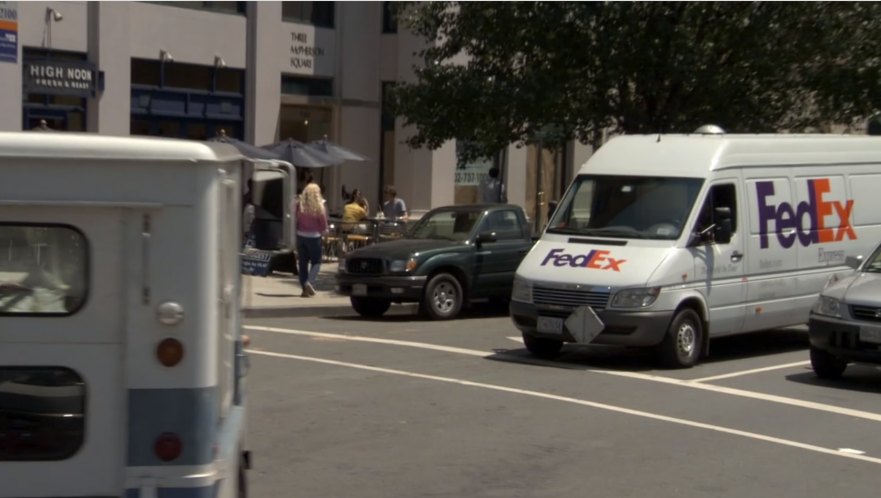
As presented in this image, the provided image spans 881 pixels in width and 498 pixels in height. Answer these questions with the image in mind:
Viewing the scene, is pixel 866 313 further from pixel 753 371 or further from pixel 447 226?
pixel 447 226

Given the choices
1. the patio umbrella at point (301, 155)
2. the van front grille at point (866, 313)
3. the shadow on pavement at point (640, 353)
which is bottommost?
the shadow on pavement at point (640, 353)

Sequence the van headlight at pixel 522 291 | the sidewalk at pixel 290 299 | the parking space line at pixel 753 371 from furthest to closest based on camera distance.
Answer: the sidewalk at pixel 290 299, the van headlight at pixel 522 291, the parking space line at pixel 753 371

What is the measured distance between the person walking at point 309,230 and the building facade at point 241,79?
556cm

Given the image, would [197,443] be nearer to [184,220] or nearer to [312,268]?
[184,220]

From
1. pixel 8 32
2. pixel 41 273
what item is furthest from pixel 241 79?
pixel 41 273

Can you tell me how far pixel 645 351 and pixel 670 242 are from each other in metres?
1.63

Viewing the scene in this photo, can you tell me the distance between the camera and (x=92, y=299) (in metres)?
4.75

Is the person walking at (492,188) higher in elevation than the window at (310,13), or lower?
lower

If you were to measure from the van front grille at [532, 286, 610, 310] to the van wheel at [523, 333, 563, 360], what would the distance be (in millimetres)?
708

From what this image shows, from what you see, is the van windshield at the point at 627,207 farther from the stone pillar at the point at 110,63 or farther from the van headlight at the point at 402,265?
the stone pillar at the point at 110,63

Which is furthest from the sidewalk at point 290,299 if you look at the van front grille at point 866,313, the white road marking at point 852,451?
the white road marking at point 852,451

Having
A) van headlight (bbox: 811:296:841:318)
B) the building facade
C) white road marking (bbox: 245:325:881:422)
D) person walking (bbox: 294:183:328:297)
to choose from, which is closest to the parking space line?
white road marking (bbox: 245:325:881:422)

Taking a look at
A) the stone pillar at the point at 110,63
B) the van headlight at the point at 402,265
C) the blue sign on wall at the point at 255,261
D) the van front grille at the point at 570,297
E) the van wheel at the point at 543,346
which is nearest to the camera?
the blue sign on wall at the point at 255,261

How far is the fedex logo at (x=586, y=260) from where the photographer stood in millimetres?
13562
